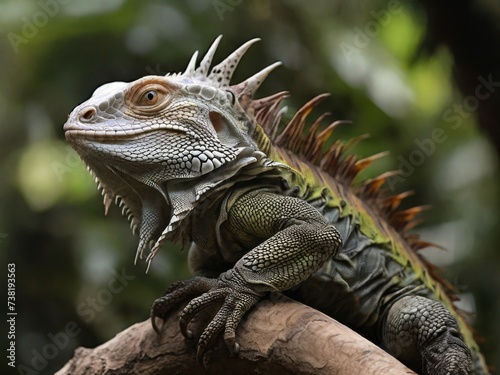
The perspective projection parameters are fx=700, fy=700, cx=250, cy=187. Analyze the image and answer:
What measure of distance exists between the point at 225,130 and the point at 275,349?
1.08 meters

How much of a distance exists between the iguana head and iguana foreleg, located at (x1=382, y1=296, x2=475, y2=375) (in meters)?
1.00

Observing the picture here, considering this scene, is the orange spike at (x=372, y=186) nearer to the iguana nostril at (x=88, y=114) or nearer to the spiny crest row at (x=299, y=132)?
the spiny crest row at (x=299, y=132)

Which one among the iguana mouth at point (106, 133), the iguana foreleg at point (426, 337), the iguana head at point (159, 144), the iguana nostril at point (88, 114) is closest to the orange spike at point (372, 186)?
the iguana foreleg at point (426, 337)

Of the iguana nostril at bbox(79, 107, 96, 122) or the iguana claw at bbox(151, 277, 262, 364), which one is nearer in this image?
the iguana claw at bbox(151, 277, 262, 364)

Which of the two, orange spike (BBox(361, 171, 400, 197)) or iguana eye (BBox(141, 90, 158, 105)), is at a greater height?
iguana eye (BBox(141, 90, 158, 105))

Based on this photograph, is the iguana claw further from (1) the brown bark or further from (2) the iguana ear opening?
(2) the iguana ear opening

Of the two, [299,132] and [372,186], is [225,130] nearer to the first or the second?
[299,132]

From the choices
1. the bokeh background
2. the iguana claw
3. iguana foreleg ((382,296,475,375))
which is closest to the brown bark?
the iguana claw

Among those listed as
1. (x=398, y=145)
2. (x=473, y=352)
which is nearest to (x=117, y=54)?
(x=398, y=145)

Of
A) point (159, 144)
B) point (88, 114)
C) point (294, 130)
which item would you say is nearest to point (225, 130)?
point (159, 144)

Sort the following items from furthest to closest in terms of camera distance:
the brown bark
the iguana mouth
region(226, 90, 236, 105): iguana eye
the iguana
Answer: region(226, 90, 236, 105): iguana eye, the iguana mouth, the iguana, the brown bark

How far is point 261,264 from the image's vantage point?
2955 mm

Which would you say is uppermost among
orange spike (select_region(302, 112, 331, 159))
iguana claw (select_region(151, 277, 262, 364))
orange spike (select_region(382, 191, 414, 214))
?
orange spike (select_region(302, 112, 331, 159))

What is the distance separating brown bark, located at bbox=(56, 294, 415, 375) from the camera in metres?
2.68
